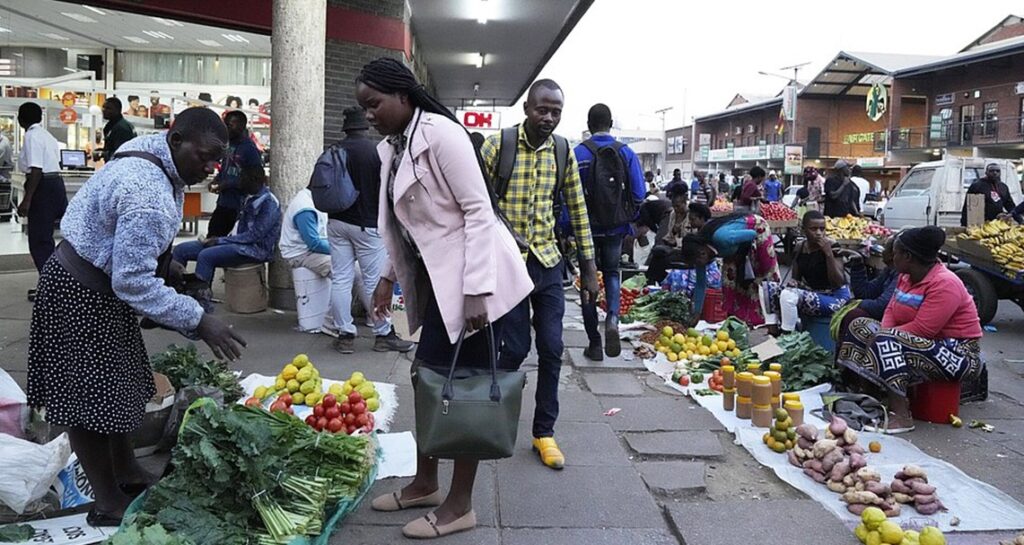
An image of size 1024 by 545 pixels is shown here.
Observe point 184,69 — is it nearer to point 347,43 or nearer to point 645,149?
point 347,43

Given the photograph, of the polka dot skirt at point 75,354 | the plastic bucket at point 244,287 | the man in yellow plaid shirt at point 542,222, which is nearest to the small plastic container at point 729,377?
the man in yellow plaid shirt at point 542,222

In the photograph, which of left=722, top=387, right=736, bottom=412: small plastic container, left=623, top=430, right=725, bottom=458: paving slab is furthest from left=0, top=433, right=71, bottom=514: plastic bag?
left=722, top=387, right=736, bottom=412: small plastic container

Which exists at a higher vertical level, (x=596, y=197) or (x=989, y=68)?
(x=989, y=68)

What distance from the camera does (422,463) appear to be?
3689 mm

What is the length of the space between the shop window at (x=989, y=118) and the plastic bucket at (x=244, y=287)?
40.3 meters

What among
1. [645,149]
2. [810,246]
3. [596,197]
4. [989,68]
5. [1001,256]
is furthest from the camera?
[645,149]

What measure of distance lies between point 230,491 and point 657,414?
3163mm

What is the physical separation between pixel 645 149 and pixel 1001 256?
83733 mm

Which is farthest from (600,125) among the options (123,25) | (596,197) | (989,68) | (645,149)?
(645,149)

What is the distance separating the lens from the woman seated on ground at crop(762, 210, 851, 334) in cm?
695

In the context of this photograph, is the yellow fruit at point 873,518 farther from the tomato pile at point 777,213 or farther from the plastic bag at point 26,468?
the tomato pile at point 777,213

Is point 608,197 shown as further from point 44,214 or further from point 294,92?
point 44,214

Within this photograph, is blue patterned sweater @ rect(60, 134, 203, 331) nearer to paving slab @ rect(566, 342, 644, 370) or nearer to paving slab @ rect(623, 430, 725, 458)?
paving slab @ rect(623, 430, 725, 458)

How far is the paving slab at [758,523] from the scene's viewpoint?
3.55 m
